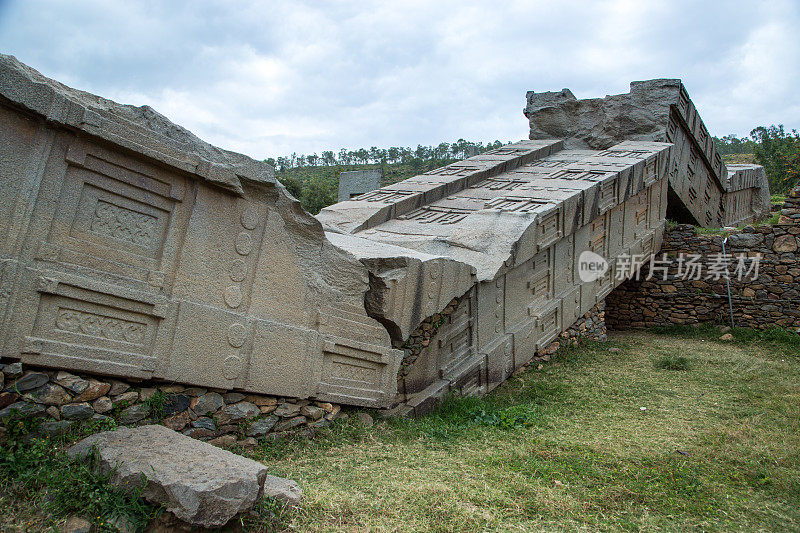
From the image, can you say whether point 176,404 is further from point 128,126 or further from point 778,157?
point 778,157

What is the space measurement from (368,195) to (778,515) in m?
5.27

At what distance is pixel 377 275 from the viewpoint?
4016 millimetres

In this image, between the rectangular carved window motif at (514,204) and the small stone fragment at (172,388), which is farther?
the rectangular carved window motif at (514,204)

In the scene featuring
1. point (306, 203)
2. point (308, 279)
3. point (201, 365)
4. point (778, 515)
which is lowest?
point (778, 515)

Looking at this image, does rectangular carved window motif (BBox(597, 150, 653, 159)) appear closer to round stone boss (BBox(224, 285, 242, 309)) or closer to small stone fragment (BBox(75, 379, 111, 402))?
round stone boss (BBox(224, 285, 242, 309))

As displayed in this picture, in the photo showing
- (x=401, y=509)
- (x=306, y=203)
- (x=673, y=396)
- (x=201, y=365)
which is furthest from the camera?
(x=306, y=203)

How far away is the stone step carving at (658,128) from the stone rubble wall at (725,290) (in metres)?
1.07

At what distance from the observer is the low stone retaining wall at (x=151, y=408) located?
8.90 feet

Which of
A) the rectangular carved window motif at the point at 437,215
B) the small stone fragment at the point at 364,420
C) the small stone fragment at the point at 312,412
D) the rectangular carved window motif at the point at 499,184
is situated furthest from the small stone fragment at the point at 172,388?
the rectangular carved window motif at the point at 499,184

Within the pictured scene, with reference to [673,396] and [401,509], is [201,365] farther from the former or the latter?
[673,396]

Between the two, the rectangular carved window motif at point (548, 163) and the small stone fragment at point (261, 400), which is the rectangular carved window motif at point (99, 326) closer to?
the small stone fragment at point (261, 400)

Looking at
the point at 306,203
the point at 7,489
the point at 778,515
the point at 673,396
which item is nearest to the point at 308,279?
the point at 7,489

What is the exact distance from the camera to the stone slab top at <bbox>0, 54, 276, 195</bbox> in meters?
2.61

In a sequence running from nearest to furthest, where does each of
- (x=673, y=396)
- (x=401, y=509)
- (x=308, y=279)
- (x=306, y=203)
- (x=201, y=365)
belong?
(x=401, y=509), (x=201, y=365), (x=308, y=279), (x=673, y=396), (x=306, y=203)
